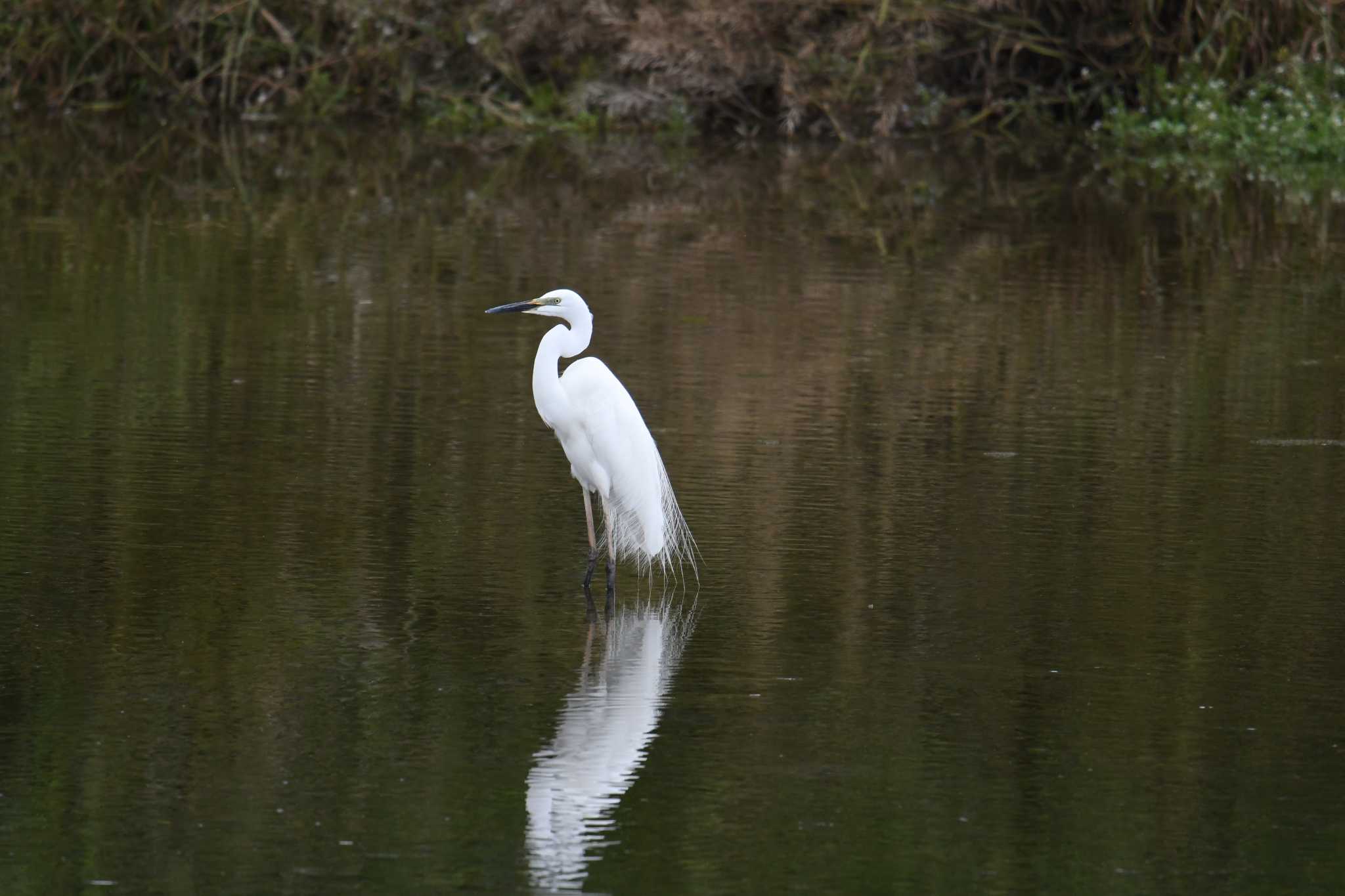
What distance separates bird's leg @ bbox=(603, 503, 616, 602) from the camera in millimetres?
6566

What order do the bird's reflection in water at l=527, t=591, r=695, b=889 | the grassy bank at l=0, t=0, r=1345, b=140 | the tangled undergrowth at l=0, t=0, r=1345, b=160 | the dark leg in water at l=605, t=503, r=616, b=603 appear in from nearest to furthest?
the bird's reflection in water at l=527, t=591, r=695, b=889, the dark leg in water at l=605, t=503, r=616, b=603, the tangled undergrowth at l=0, t=0, r=1345, b=160, the grassy bank at l=0, t=0, r=1345, b=140

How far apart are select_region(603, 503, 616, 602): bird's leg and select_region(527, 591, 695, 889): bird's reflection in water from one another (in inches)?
3.1

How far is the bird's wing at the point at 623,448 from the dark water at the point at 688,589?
216 mm

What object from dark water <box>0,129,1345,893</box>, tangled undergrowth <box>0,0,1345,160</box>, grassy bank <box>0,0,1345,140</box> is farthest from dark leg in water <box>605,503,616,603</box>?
grassy bank <box>0,0,1345,140</box>

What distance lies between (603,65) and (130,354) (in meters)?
16.6

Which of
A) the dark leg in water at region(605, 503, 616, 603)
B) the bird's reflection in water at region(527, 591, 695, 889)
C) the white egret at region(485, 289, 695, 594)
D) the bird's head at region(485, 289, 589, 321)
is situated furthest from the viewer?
the bird's head at region(485, 289, 589, 321)

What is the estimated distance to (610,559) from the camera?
664cm

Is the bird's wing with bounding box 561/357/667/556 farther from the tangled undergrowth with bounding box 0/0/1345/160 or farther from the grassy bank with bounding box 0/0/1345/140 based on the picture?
the grassy bank with bounding box 0/0/1345/140

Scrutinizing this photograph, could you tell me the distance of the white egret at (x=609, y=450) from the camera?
6.72 m

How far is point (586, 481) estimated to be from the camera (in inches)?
273

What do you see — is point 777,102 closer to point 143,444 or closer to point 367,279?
point 367,279

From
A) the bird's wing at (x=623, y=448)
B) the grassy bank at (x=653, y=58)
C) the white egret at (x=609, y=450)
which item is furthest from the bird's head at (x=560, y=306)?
the grassy bank at (x=653, y=58)

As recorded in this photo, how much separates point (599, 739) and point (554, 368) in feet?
6.28

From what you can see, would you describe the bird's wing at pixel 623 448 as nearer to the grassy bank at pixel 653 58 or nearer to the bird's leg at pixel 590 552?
the bird's leg at pixel 590 552
